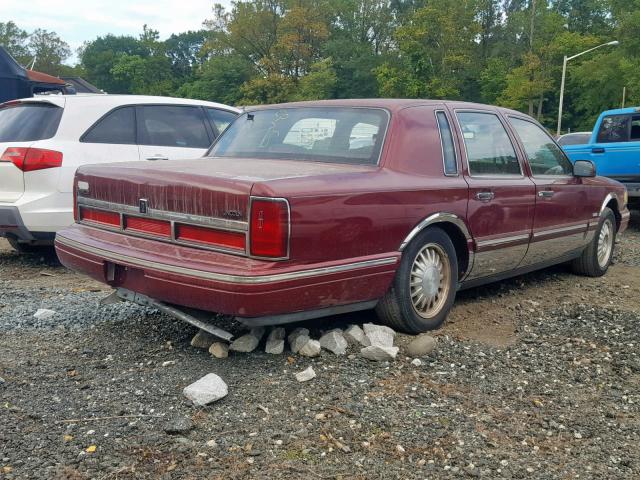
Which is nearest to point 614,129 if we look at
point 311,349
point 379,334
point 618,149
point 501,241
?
point 618,149

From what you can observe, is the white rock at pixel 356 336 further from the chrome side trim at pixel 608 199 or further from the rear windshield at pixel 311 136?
the chrome side trim at pixel 608 199

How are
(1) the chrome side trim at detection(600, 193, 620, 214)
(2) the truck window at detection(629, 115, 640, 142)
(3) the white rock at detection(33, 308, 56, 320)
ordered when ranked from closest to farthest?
1. (3) the white rock at detection(33, 308, 56, 320)
2. (1) the chrome side trim at detection(600, 193, 620, 214)
3. (2) the truck window at detection(629, 115, 640, 142)

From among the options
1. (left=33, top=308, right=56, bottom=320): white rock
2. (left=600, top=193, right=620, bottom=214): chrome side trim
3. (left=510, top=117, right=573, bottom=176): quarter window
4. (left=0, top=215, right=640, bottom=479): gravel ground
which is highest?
(left=510, top=117, right=573, bottom=176): quarter window

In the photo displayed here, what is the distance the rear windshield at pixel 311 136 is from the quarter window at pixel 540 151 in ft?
5.39

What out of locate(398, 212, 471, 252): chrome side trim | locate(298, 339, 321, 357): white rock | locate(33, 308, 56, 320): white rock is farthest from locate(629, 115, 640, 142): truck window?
locate(33, 308, 56, 320): white rock

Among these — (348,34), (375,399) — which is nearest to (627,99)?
(348,34)

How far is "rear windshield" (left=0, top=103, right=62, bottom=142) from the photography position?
6051 mm

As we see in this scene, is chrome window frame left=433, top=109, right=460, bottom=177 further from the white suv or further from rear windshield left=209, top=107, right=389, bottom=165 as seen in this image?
the white suv

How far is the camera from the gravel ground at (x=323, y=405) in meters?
2.71

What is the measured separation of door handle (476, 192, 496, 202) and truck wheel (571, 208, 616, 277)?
6.60ft

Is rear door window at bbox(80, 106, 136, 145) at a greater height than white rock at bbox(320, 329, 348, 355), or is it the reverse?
rear door window at bbox(80, 106, 136, 145)

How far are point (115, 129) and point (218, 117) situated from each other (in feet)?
4.22

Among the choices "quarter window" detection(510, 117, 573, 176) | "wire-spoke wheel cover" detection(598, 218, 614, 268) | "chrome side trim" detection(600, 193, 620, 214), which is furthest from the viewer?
"wire-spoke wheel cover" detection(598, 218, 614, 268)

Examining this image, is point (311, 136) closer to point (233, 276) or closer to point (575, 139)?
point (233, 276)
